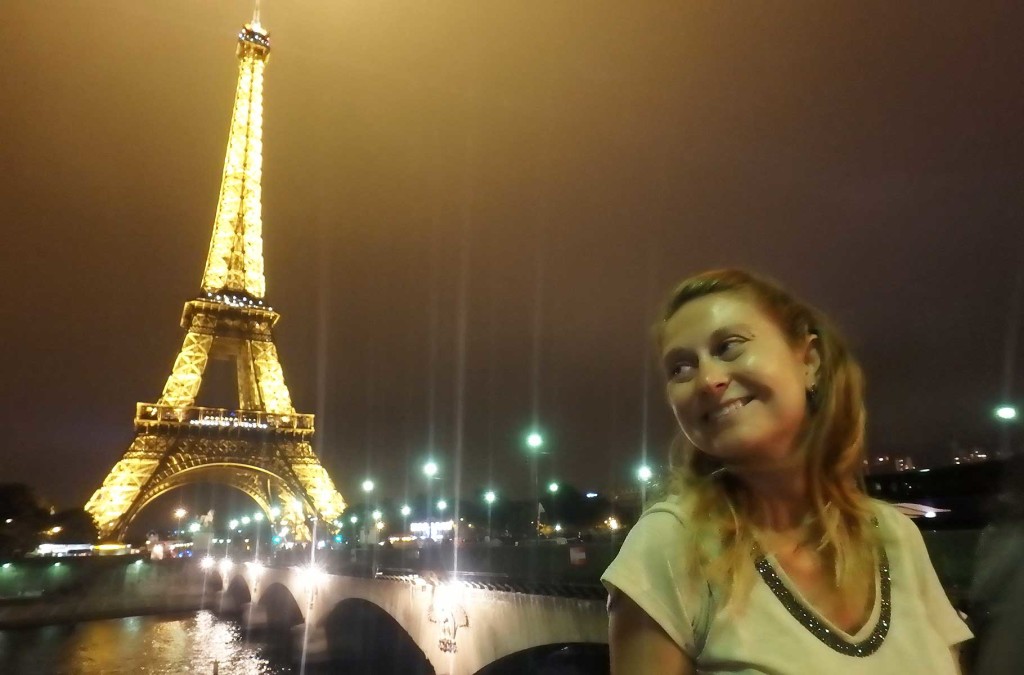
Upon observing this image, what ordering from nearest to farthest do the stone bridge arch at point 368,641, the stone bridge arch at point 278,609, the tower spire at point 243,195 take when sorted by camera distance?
the stone bridge arch at point 368,641 → the stone bridge arch at point 278,609 → the tower spire at point 243,195

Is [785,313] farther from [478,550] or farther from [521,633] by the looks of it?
[478,550]

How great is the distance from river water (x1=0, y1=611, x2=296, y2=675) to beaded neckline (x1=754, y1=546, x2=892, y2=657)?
2749cm

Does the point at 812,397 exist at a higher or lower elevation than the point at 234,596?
higher

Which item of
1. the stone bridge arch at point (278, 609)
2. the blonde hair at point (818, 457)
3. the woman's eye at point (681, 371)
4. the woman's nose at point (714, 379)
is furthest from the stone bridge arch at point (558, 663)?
the stone bridge arch at point (278, 609)

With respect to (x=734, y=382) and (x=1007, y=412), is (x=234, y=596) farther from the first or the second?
(x=734, y=382)

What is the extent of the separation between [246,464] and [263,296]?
10.4 m

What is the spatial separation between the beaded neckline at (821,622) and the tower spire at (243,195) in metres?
46.2

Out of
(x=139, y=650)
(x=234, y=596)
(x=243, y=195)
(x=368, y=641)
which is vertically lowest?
(x=139, y=650)

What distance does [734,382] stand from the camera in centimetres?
156

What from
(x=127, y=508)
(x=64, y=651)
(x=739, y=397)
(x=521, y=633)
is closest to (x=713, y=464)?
(x=739, y=397)

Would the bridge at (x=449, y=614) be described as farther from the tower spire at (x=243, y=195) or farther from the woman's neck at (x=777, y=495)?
the tower spire at (x=243, y=195)

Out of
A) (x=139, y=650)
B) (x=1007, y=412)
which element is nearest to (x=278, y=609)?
(x=139, y=650)

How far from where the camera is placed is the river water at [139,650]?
27.5m

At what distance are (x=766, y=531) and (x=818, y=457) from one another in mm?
207
